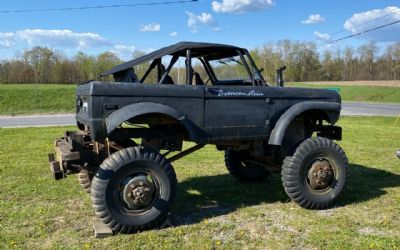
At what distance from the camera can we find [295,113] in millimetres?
6016

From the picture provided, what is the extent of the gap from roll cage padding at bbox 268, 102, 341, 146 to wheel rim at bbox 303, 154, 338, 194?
1.96ft

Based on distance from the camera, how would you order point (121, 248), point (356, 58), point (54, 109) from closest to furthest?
1. point (121, 248)
2. point (54, 109)
3. point (356, 58)

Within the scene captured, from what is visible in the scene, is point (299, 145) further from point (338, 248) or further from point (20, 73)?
point (20, 73)

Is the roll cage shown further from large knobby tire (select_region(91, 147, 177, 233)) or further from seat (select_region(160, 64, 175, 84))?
large knobby tire (select_region(91, 147, 177, 233))

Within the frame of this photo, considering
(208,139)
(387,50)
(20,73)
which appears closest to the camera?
(208,139)

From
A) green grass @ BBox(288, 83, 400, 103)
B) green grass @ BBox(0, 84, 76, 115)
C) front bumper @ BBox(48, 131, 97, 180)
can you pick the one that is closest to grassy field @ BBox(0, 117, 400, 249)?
front bumper @ BBox(48, 131, 97, 180)

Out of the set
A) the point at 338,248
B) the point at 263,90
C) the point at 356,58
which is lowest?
the point at 338,248

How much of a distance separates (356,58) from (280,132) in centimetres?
8218

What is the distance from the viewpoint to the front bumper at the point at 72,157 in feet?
17.2

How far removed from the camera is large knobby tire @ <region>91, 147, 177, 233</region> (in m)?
5.04

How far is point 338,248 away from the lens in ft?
15.5

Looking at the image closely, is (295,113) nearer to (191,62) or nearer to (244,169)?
(191,62)

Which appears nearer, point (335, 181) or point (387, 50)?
point (335, 181)

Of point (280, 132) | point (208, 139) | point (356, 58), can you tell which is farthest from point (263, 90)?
point (356, 58)
